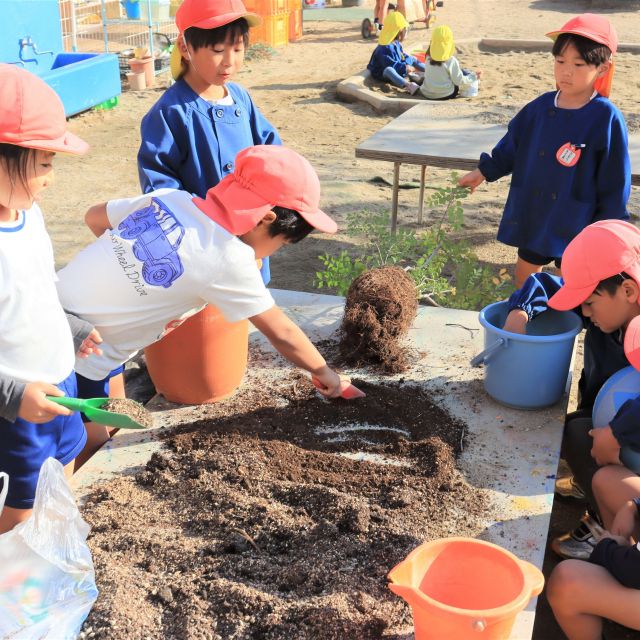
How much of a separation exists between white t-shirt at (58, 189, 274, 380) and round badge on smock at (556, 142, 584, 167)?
1682 millimetres

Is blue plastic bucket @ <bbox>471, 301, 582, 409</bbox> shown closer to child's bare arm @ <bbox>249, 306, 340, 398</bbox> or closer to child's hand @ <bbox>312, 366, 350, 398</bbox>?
child's hand @ <bbox>312, 366, 350, 398</bbox>

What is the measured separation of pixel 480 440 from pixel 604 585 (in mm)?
677

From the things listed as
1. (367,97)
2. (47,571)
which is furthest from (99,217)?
(367,97)

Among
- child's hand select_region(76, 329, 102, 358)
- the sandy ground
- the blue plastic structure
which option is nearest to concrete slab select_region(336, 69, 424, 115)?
the sandy ground

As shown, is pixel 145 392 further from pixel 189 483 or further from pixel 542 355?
pixel 542 355

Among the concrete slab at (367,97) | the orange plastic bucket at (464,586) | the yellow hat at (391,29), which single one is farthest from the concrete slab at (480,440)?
the yellow hat at (391,29)

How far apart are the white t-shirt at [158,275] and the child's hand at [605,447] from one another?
1.00 metres

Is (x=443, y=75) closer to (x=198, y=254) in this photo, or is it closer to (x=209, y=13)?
(x=209, y=13)

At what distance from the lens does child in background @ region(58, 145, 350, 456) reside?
2.19 meters

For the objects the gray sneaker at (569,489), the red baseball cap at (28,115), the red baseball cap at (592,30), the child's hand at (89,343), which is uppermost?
the red baseball cap at (592,30)

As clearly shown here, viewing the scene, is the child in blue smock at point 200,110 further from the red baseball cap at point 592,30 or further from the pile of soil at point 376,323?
the red baseball cap at point 592,30

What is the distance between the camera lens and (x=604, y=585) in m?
1.98

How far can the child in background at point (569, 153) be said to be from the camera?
3.27m

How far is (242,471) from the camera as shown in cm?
234
